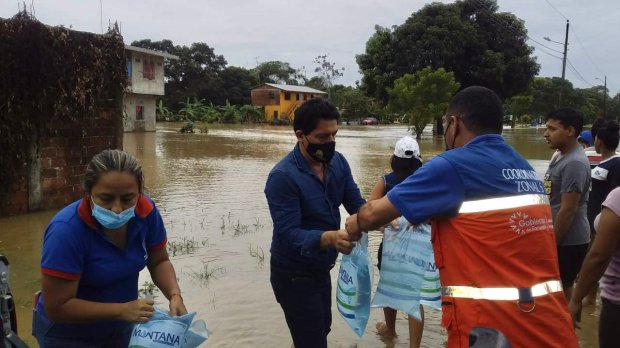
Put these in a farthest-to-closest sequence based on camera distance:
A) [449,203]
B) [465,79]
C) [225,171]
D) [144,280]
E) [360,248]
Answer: [465,79] → [225,171] → [144,280] → [360,248] → [449,203]

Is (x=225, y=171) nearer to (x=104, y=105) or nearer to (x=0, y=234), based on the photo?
(x=104, y=105)

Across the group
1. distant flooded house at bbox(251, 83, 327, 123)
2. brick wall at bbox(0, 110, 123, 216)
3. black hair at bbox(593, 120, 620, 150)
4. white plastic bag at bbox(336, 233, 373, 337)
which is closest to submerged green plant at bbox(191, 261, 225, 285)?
white plastic bag at bbox(336, 233, 373, 337)

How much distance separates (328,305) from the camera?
9.89 feet

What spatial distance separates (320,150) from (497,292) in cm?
131

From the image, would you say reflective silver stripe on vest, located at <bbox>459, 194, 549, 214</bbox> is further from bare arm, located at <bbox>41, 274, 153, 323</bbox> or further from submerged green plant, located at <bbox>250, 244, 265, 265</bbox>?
submerged green plant, located at <bbox>250, 244, 265, 265</bbox>

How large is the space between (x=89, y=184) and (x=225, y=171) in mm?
12821

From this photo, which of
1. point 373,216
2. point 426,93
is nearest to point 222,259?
point 373,216

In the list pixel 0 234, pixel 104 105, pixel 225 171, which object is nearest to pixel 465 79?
pixel 225 171

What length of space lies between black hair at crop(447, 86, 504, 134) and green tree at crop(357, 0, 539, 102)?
3215cm

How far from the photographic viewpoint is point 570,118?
13.0 ft

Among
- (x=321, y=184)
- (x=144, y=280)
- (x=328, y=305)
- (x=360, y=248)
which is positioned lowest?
(x=144, y=280)

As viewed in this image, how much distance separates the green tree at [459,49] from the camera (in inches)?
1302

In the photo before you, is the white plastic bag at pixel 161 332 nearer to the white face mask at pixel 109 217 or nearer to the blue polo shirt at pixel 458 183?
the white face mask at pixel 109 217

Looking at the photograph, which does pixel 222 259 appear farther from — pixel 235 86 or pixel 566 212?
pixel 235 86
